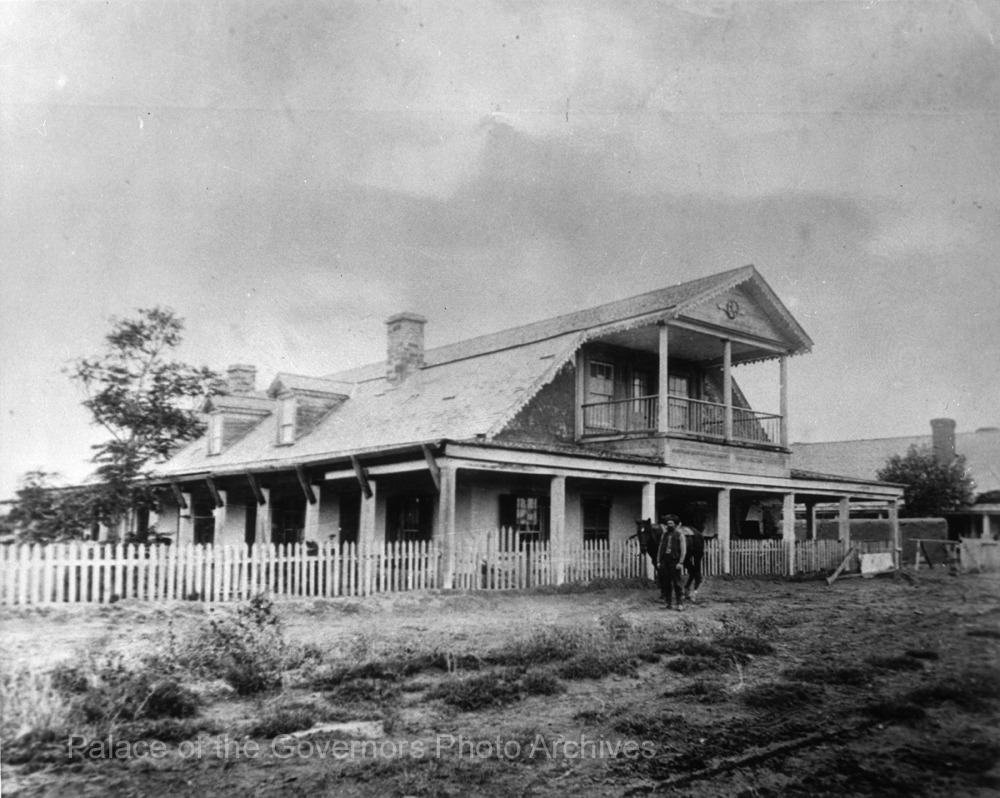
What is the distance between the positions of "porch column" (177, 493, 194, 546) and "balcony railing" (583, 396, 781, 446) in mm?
12542

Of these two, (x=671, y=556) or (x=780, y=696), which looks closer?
(x=780, y=696)

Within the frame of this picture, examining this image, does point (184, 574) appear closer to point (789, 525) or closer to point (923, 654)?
point (923, 654)

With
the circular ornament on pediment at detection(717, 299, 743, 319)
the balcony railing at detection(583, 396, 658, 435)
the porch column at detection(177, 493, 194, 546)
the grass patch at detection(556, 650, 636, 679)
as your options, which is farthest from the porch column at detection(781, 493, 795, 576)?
the porch column at detection(177, 493, 194, 546)

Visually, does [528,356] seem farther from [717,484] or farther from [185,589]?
[185,589]

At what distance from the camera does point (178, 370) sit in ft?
49.5

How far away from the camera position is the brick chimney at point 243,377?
31.4 m

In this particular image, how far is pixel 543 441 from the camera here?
1936 cm

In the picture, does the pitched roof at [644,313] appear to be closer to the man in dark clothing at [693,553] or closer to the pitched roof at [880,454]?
the pitched roof at [880,454]

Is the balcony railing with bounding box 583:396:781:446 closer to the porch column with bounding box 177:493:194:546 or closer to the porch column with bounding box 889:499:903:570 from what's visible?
the porch column with bounding box 889:499:903:570

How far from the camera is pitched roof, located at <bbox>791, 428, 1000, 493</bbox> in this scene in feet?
31.7

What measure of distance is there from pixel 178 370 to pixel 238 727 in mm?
10089

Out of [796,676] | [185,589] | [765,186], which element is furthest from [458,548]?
[765,186]

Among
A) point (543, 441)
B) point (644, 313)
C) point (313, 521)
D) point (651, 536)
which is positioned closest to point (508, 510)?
point (543, 441)

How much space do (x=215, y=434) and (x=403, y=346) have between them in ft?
25.3
